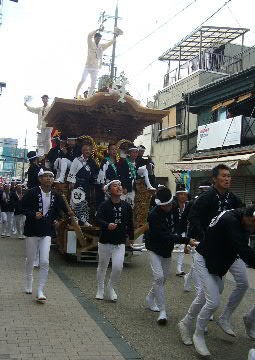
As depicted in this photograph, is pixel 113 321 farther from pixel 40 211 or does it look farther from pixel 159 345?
pixel 40 211

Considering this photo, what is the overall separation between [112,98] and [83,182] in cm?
225

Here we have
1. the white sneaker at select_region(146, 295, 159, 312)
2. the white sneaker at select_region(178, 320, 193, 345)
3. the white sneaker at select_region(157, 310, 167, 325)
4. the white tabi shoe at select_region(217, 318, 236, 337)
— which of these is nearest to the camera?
the white sneaker at select_region(178, 320, 193, 345)

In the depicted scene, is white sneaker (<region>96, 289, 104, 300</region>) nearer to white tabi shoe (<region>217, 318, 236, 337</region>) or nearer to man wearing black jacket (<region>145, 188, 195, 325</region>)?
man wearing black jacket (<region>145, 188, 195, 325</region>)

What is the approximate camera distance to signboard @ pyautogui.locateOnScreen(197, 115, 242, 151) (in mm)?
19212

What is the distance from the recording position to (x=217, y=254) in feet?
16.5

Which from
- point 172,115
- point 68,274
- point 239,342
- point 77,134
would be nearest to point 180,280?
point 68,274

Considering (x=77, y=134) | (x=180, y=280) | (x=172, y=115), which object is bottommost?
(x=180, y=280)

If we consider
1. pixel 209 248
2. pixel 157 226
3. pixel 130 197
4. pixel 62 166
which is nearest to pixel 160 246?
pixel 157 226

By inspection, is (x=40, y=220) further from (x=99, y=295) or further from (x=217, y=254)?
(x=217, y=254)

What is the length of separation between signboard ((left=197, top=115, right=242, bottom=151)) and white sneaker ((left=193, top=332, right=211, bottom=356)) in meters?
14.7

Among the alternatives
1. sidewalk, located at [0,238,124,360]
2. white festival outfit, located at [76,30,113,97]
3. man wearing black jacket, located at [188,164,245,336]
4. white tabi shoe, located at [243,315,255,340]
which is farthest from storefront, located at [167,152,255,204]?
white tabi shoe, located at [243,315,255,340]

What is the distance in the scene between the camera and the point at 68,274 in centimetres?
970

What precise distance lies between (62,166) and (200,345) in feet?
22.9

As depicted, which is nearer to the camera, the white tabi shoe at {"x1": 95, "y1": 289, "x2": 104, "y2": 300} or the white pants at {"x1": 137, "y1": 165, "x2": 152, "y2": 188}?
the white tabi shoe at {"x1": 95, "y1": 289, "x2": 104, "y2": 300}
